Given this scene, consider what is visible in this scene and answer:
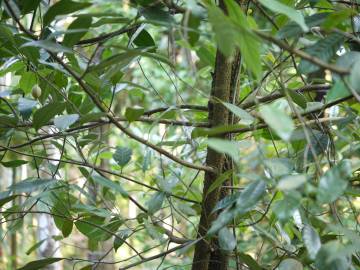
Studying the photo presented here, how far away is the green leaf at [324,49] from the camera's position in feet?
1.77

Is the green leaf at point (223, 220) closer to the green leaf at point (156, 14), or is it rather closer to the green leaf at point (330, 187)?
the green leaf at point (330, 187)

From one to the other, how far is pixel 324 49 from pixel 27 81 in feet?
1.66

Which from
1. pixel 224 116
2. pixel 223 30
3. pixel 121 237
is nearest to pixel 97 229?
pixel 121 237

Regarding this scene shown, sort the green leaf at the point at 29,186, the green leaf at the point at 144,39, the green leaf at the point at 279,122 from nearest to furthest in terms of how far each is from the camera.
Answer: the green leaf at the point at 279,122, the green leaf at the point at 29,186, the green leaf at the point at 144,39

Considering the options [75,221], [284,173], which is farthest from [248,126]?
[75,221]

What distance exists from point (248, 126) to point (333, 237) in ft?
0.74

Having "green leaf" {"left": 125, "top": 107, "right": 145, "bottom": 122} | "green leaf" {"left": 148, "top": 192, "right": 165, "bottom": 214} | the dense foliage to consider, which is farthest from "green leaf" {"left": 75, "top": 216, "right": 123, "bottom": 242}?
"green leaf" {"left": 125, "top": 107, "right": 145, "bottom": 122}

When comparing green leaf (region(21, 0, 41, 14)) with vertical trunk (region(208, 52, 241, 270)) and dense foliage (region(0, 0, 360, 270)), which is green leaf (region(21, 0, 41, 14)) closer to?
dense foliage (region(0, 0, 360, 270))

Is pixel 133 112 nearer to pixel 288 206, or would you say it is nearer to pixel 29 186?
pixel 29 186

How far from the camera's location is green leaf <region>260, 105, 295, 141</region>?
39 centimetres

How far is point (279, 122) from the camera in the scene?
39 centimetres

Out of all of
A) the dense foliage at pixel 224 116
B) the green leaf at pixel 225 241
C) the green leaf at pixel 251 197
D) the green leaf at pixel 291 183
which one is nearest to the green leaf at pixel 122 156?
the dense foliage at pixel 224 116

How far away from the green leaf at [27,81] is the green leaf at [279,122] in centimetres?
54

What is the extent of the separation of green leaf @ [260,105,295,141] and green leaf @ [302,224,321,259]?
18 centimetres
